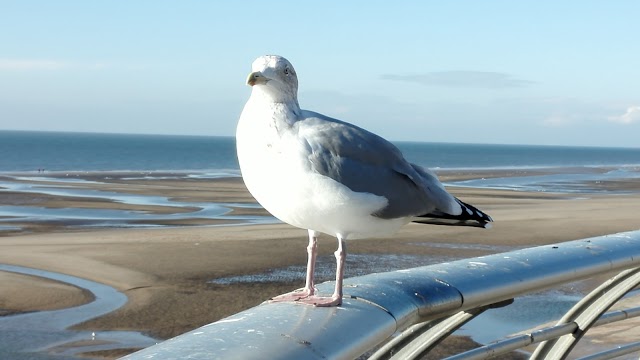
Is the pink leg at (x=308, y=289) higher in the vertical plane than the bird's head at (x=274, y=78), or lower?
lower

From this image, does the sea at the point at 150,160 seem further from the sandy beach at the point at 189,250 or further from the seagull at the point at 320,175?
the seagull at the point at 320,175

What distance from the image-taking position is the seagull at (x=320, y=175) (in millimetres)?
2793

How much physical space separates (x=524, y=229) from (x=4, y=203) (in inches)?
692

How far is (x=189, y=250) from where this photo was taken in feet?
66.7

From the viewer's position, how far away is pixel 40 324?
13125 mm

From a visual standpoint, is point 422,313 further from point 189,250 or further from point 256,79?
point 189,250

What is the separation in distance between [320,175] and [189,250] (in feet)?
58.4

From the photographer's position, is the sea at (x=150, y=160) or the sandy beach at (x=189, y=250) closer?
the sandy beach at (x=189, y=250)

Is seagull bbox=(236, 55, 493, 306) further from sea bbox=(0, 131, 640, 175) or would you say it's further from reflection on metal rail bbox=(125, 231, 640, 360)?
sea bbox=(0, 131, 640, 175)

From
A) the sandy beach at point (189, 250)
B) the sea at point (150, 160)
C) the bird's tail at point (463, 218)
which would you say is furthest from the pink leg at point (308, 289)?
the sea at point (150, 160)

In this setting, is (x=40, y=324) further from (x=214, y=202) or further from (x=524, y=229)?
(x=214, y=202)

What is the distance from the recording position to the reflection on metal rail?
1.75 m

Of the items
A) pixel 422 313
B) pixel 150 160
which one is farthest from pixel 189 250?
pixel 150 160

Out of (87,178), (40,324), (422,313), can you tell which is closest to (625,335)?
(40,324)
